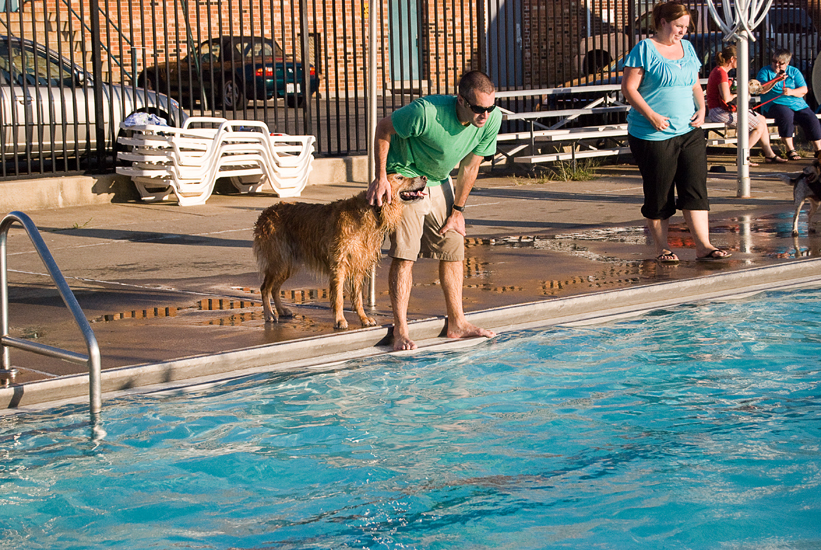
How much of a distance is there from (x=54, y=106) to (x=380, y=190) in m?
8.87

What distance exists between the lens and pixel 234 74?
13078 millimetres

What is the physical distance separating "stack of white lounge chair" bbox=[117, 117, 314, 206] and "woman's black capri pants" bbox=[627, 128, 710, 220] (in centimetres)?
612

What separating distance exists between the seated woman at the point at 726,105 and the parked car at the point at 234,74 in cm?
643

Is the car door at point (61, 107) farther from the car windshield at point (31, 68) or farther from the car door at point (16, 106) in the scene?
the car door at point (16, 106)

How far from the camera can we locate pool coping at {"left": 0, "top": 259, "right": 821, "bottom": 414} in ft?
18.0

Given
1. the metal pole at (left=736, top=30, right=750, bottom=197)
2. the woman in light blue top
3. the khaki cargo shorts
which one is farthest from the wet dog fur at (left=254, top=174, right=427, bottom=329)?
the metal pole at (left=736, top=30, right=750, bottom=197)

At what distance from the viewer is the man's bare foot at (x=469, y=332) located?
667cm

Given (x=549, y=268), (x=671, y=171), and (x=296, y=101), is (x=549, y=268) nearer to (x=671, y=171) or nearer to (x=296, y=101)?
(x=671, y=171)

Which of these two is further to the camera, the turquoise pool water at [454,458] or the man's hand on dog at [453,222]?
the man's hand on dog at [453,222]

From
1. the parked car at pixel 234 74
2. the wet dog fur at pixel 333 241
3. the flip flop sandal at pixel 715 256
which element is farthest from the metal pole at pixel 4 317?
the parked car at pixel 234 74

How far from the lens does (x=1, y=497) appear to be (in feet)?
14.9

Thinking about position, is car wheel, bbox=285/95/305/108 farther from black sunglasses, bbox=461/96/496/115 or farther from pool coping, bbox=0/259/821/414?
black sunglasses, bbox=461/96/496/115

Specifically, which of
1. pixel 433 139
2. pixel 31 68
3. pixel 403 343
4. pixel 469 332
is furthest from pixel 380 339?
pixel 31 68

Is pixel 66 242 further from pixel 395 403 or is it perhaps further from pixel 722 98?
pixel 722 98
